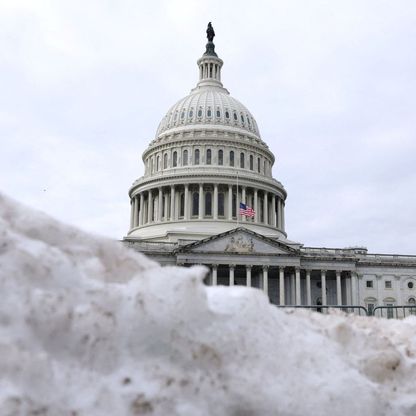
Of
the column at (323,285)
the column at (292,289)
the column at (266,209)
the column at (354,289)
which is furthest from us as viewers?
the column at (266,209)

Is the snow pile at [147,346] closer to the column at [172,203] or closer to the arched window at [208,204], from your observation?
the arched window at [208,204]

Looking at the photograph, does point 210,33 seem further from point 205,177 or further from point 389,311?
point 389,311

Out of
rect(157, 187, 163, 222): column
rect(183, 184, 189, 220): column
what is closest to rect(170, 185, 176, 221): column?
rect(183, 184, 189, 220): column

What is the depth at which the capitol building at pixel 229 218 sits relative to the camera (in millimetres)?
60188

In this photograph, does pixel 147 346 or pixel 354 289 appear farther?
pixel 354 289

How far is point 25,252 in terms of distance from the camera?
2.62 meters

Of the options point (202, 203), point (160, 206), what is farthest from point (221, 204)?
point (160, 206)

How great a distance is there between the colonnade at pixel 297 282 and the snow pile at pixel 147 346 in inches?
2171

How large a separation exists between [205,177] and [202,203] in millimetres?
3378

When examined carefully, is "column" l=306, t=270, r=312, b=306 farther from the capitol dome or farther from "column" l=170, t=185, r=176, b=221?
"column" l=170, t=185, r=176, b=221

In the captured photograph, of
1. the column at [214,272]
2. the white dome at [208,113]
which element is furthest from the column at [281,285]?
the white dome at [208,113]

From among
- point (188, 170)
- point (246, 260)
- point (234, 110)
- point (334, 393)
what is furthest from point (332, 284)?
point (334, 393)

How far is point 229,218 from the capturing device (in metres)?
71.2

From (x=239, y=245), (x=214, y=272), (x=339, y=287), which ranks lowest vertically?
(x=339, y=287)
